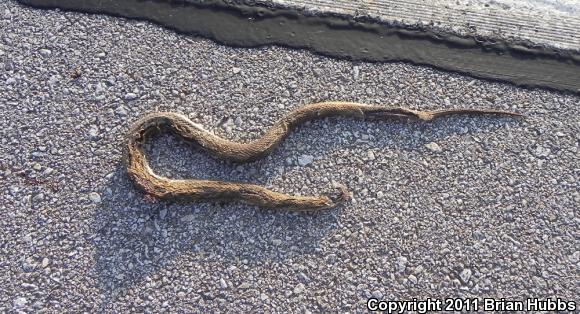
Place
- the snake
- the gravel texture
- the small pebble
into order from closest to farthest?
1. the gravel texture
2. the snake
3. the small pebble

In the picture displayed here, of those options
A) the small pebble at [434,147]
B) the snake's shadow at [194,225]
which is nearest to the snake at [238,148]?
the snake's shadow at [194,225]

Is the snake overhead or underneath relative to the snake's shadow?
overhead

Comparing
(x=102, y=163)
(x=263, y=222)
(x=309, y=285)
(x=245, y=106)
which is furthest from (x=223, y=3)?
(x=309, y=285)

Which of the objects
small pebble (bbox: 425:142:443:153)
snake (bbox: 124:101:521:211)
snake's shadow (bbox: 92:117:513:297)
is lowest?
snake's shadow (bbox: 92:117:513:297)

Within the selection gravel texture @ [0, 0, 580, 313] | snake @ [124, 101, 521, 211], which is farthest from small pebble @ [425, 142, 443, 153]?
snake @ [124, 101, 521, 211]

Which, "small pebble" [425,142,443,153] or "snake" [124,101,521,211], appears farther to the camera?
"small pebble" [425,142,443,153]

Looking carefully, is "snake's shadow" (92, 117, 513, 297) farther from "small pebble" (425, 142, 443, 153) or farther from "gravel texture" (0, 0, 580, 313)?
"small pebble" (425, 142, 443, 153)

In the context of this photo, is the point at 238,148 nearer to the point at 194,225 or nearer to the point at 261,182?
the point at 261,182
